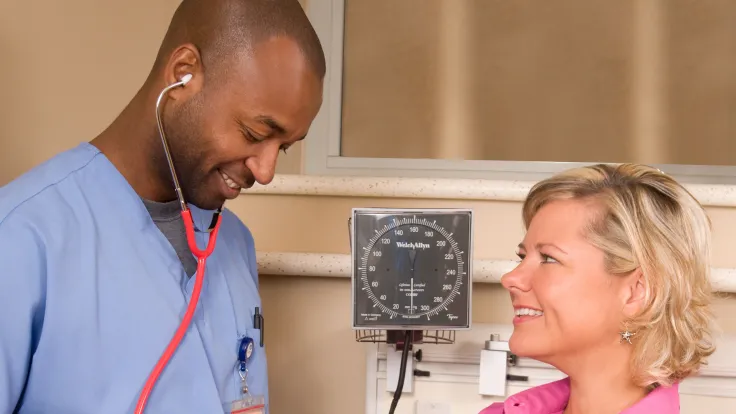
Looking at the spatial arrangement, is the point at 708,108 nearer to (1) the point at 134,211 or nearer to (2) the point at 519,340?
(2) the point at 519,340

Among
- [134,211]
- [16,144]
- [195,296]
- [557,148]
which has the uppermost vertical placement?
[557,148]

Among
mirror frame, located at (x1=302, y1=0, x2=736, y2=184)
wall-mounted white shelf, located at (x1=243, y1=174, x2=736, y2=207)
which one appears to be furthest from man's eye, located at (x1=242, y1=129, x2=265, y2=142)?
mirror frame, located at (x1=302, y1=0, x2=736, y2=184)

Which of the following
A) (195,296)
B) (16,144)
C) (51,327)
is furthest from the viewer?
(16,144)

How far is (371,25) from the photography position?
230cm

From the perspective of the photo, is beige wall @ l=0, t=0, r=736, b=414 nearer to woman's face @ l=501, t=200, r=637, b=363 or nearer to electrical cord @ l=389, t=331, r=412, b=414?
electrical cord @ l=389, t=331, r=412, b=414

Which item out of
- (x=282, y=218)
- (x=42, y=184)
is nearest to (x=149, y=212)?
(x=42, y=184)

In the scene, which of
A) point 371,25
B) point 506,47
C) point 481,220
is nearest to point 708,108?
point 506,47

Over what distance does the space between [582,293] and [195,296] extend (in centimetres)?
60

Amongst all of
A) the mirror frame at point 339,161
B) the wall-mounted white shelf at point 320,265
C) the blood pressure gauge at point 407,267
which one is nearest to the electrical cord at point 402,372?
the blood pressure gauge at point 407,267

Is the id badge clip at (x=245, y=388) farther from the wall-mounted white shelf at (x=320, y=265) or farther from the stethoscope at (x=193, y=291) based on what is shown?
the wall-mounted white shelf at (x=320, y=265)

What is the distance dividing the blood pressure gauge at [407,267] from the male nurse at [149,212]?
1.10 ft

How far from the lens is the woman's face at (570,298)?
4.39ft

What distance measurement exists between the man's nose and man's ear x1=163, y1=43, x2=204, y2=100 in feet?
0.42

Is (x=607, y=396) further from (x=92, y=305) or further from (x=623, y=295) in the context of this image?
(x=92, y=305)
